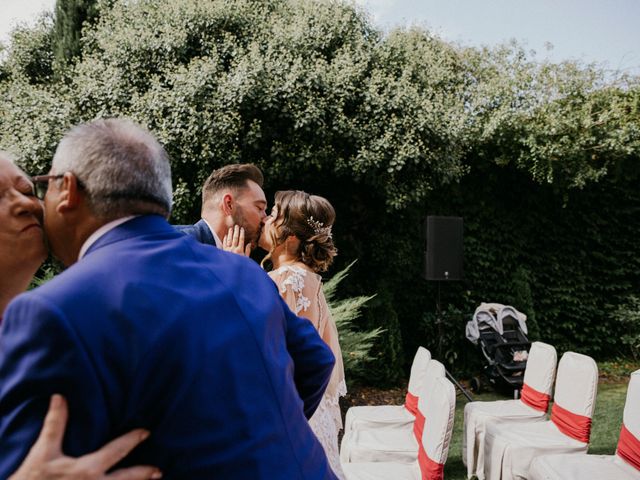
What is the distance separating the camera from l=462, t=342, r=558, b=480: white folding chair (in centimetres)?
446

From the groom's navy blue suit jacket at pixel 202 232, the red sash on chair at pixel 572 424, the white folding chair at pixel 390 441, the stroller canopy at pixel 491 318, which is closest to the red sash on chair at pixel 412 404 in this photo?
the white folding chair at pixel 390 441

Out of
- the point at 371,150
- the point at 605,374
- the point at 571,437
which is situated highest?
the point at 371,150

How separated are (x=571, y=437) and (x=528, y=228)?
6.10 metres

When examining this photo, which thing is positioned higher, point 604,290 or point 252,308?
point 252,308

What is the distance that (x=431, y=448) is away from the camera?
2.90 metres

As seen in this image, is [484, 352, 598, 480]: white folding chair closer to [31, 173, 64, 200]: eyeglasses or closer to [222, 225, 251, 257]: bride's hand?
[222, 225, 251, 257]: bride's hand

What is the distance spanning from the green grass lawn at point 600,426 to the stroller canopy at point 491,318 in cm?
99

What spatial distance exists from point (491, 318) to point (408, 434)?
14.4 ft

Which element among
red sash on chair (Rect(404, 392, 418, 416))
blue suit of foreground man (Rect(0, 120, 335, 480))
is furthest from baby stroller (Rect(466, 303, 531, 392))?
blue suit of foreground man (Rect(0, 120, 335, 480))

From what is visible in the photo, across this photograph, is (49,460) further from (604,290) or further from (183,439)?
(604,290)

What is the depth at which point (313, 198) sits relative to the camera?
8.96 feet

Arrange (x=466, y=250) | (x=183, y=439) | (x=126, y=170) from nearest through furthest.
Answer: (x=183, y=439) < (x=126, y=170) < (x=466, y=250)

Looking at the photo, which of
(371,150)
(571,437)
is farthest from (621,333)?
(571,437)

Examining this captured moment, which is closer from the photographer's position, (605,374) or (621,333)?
(605,374)
